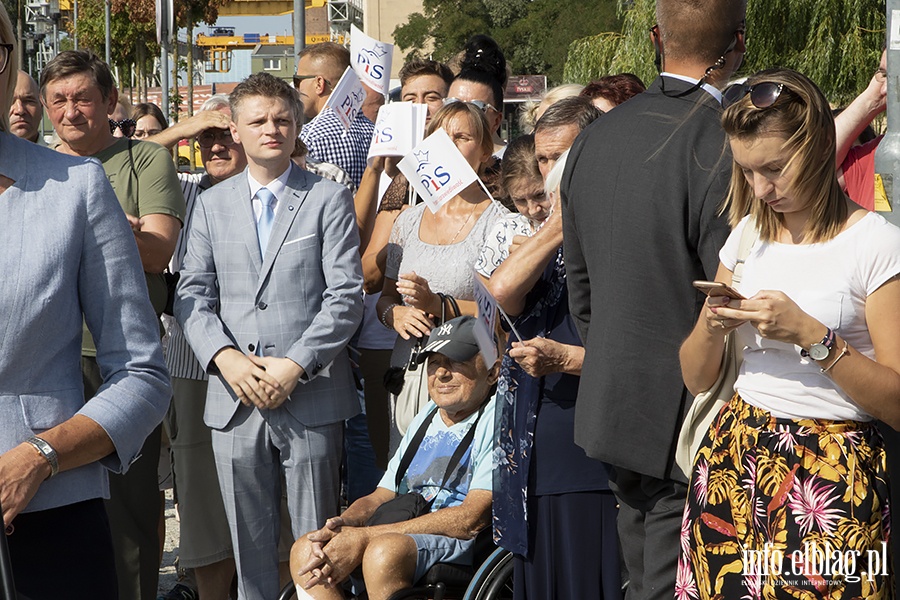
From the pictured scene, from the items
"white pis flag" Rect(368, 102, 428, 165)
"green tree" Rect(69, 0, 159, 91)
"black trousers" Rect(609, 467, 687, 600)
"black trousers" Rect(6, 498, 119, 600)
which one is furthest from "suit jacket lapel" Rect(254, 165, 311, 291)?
"green tree" Rect(69, 0, 159, 91)

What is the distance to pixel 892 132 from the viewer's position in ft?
11.4

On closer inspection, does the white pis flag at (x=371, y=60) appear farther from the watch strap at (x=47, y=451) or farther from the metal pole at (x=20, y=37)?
the watch strap at (x=47, y=451)

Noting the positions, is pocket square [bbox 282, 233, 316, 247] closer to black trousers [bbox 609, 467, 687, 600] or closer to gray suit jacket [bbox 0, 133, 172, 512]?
black trousers [bbox 609, 467, 687, 600]

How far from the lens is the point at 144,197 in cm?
498

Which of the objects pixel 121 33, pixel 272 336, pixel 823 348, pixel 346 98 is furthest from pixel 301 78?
pixel 121 33

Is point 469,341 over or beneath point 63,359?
beneath

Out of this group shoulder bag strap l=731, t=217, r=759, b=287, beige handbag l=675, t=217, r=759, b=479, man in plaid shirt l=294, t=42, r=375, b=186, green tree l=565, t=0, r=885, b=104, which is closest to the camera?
shoulder bag strap l=731, t=217, r=759, b=287

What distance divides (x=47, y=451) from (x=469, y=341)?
261 centimetres

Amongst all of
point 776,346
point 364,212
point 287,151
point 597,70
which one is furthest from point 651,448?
point 597,70

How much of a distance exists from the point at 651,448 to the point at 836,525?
598mm

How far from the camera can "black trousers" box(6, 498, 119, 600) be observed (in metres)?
2.22

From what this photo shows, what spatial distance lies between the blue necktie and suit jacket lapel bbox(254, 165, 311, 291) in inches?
2.5

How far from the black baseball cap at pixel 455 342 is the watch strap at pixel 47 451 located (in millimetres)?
2529

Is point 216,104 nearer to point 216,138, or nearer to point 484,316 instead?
point 216,138
